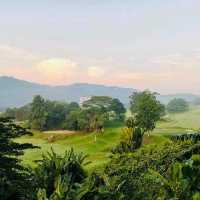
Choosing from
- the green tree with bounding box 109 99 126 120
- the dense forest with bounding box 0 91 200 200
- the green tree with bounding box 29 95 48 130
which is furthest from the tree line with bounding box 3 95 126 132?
the dense forest with bounding box 0 91 200 200

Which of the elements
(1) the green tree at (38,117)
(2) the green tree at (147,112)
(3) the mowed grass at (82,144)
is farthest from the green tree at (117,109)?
(2) the green tree at (147,112)

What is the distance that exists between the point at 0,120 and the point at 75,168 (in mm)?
8189

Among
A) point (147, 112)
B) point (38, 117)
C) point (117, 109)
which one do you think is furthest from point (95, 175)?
point (117, 109)

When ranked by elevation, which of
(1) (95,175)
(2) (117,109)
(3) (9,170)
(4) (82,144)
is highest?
(2) (117,109)

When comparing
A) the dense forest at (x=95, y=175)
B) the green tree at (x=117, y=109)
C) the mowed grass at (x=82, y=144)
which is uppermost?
the green tree at (x=117, y=109)

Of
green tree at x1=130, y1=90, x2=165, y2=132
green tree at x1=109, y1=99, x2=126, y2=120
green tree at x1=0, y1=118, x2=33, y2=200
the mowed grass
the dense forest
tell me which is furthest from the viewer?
green tree at x1=109, y1=99, x2=126, y2=120

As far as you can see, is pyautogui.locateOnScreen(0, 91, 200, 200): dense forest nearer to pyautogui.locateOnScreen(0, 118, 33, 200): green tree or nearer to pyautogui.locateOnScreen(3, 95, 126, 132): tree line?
pyautogui.locateOnScreen(0, 118, 33, 200): green tree

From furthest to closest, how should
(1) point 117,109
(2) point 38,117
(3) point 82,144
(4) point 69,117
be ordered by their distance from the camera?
(1) point 117,109 < (2) point 38,117 < (4) point 69,117 < (3) point 82,144

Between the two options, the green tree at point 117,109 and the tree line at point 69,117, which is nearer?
the tree line at point 69,117

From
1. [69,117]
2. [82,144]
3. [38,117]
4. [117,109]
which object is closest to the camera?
[82,144]

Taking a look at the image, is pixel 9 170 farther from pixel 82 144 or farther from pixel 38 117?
pixel 38 117

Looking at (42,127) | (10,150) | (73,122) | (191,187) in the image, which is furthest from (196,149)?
(42,127)

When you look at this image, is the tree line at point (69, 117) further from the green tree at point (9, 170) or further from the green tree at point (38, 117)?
the green tree at point (9, 170)

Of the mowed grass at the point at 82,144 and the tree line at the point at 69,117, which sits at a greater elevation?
the tree line at the point at 69,117
